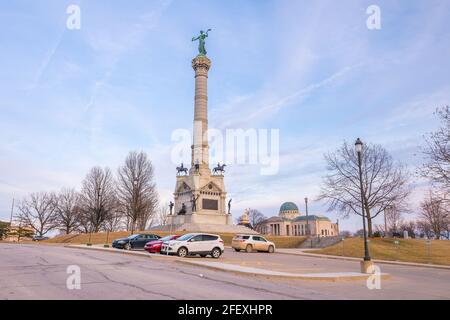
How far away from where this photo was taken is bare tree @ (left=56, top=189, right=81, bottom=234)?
79.4 m

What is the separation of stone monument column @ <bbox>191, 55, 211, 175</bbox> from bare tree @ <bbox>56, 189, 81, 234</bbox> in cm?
3163

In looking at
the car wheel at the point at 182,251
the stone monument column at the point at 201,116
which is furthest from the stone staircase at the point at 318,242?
the car wheel at the point at 182,251

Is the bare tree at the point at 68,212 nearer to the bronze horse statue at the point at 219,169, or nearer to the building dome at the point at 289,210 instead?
the bronze horse statue at the point at 219,169

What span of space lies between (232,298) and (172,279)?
3887mm

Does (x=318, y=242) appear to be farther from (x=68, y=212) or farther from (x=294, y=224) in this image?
(x=294, y=224)

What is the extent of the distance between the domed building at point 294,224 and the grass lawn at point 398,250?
84.6m

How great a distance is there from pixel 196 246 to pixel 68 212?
64.7 m

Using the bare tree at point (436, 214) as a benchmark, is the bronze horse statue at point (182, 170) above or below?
above

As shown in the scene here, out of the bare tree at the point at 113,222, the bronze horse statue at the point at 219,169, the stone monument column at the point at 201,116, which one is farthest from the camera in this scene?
the bare tree at the point at 113,222

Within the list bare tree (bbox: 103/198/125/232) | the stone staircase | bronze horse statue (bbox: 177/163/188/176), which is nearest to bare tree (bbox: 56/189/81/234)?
bare tree (bbox: 103/198/125/232)

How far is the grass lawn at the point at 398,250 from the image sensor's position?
30062mm

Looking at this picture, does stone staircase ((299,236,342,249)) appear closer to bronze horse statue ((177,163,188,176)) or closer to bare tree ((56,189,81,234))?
bronze horse statue ((177,163,188,176))
